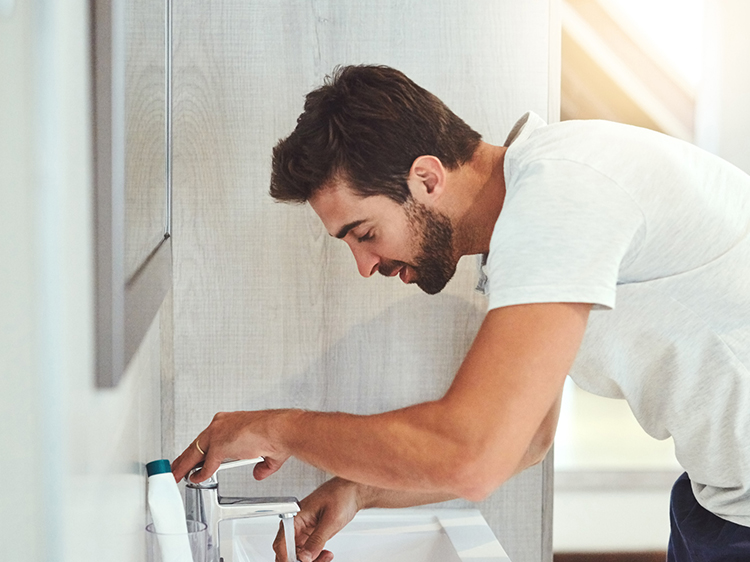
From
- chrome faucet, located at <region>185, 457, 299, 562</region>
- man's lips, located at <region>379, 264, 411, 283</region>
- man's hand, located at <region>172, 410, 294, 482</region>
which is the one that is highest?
man's lips, located at <region>379, 264, 411, 283</region>

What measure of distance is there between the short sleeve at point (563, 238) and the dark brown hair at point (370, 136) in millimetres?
252

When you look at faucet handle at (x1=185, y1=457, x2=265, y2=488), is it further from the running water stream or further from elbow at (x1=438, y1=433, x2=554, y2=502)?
elbow at (x1=438, y1=433, x2=554, y2=502)

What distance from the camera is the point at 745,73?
278 centimetres

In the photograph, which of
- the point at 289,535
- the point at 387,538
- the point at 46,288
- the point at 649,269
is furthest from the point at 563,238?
the point at 387,538

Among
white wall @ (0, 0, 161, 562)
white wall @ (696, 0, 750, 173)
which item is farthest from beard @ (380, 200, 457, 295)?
white wall @ (696, 0, 750, 173)

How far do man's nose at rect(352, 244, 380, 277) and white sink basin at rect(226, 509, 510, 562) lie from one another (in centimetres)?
41

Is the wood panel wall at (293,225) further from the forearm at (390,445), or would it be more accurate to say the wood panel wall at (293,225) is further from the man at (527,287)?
the forearm at (390,445)

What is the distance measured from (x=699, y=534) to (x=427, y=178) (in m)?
0.63

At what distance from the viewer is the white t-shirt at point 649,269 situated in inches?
28.4

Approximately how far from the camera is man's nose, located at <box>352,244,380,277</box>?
1.07 meters

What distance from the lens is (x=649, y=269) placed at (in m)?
0.83

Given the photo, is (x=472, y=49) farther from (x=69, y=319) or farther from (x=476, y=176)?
(x=69, y=319)

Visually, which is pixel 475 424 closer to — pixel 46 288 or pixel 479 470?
pixel 479 470

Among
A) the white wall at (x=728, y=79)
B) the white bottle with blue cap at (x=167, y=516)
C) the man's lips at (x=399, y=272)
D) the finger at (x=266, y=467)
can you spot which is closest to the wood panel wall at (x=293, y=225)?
the man's lips at (x=399, y=272)
